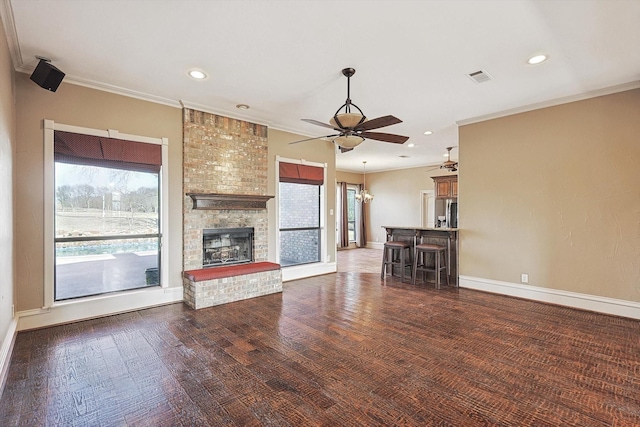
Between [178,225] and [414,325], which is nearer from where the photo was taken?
[414,325]

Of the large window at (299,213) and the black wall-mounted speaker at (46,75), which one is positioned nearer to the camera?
the black wall-mounted speaker at (46,75)

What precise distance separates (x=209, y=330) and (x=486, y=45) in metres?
4.05

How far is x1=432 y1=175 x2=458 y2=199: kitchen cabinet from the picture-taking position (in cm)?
876

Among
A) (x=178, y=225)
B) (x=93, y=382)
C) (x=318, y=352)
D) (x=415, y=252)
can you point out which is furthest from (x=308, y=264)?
(x=93, y=382)

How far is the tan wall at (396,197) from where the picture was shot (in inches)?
404

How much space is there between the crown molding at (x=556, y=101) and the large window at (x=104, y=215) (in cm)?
497

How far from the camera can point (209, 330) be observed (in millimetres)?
3381

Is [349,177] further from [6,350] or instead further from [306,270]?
[6,350]

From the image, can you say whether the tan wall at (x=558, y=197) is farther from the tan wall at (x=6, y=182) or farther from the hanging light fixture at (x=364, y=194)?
the tan wall at (x=6, y=182)

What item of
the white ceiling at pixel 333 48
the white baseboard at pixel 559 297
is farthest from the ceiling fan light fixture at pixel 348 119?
the white baseboard at pixel 559 297

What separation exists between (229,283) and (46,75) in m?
3.11

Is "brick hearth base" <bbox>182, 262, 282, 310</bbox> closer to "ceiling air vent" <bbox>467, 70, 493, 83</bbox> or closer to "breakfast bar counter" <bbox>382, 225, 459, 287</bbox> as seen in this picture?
"breakfast bar counter" <bbox>382, 225, 459, 287</bbox>

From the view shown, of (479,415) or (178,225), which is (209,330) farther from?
(479,415)

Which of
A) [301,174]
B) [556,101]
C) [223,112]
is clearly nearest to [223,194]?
[223,112]
